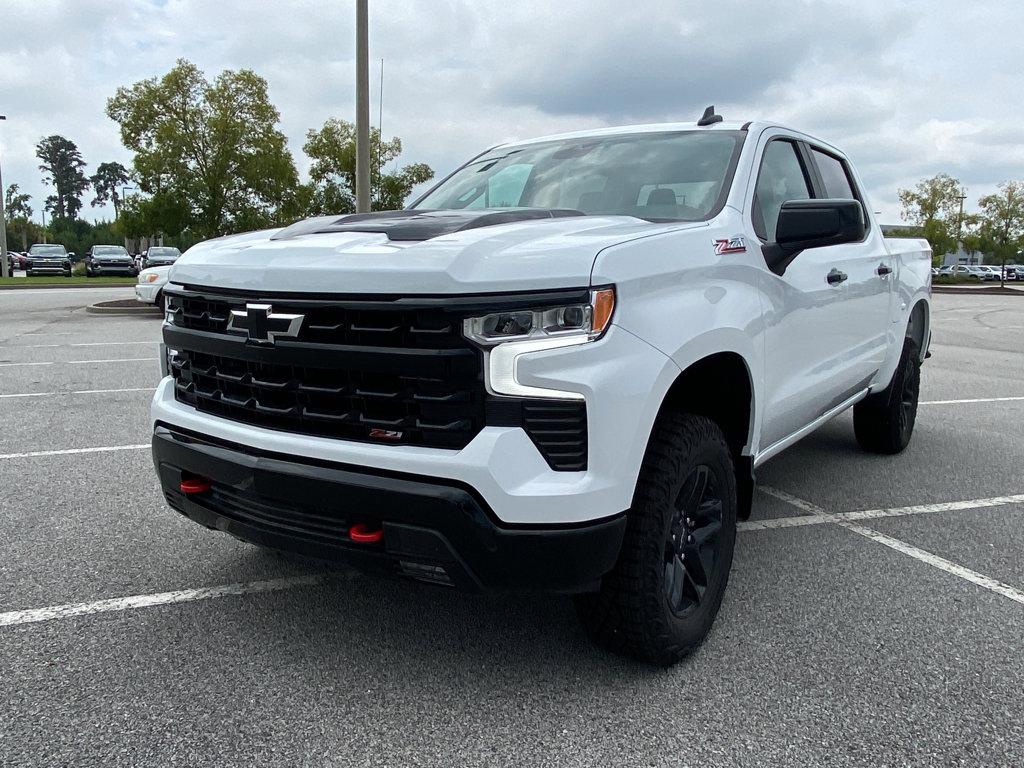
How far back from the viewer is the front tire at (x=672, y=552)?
2.50 metres

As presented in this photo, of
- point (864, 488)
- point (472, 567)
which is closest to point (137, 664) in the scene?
point (472, 567)

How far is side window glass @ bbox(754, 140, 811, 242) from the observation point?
3.47 meters

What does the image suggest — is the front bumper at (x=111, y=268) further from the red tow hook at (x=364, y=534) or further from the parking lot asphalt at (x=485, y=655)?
the red tow hook at (x=364, y=534)

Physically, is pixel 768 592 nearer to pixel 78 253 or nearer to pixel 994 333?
pixel 994 333

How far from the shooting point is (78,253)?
3423 inches

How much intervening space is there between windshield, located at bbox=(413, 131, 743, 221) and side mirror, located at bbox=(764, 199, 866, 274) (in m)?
0.26

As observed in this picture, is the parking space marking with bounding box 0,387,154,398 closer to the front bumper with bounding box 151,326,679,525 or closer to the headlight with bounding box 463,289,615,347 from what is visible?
the front bumper with bounding box 151,326,679,525

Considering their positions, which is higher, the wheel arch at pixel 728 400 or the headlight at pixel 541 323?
the headlight at pixel 541 323

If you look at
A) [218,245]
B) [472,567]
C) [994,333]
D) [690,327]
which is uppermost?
[218,245]

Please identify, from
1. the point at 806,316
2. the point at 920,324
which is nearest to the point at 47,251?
the point at 920,324

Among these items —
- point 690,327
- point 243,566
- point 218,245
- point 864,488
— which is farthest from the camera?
point 864,488

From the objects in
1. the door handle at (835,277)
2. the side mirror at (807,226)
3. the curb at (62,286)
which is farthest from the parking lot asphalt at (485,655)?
the curb at (62,286)

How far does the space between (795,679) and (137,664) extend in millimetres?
2085

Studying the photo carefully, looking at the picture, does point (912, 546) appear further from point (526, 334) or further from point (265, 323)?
point (265, 323)
